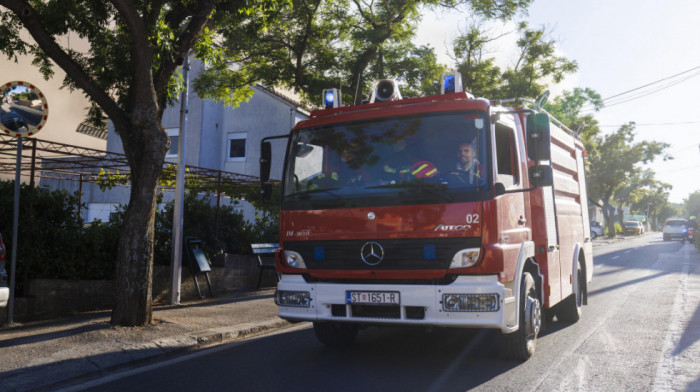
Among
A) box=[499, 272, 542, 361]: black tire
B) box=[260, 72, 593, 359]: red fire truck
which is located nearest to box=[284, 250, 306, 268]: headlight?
box=[260, 72, 593, 359]: red fire truck

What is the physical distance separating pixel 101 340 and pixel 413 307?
360 cm

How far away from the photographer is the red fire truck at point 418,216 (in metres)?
5.23

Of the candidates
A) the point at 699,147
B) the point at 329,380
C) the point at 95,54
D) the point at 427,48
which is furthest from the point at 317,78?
the point at 699,147

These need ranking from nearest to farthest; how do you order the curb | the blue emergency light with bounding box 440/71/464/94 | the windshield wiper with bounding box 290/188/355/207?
the curb → the windshield wiper with bounding box 290/188/355/207 → the blue emergency light with bounding box 440/71/464/94

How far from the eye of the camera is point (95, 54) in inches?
333

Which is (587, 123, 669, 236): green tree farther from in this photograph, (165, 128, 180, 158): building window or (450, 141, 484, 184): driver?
(450, 141, 484, 184): driver

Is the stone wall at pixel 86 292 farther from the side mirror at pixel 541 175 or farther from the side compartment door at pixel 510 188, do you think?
the side mirror at pixel 541 175

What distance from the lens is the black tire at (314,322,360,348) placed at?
6797mm

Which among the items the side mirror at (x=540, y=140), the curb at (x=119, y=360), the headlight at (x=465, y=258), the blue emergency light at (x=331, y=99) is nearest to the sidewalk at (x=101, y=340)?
the curb at (x=119, y=360)

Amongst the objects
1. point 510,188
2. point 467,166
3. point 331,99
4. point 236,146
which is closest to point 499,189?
point 467,166

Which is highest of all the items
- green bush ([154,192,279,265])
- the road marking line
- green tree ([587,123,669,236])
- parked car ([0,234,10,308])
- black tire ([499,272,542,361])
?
green tree ([587,123,669,236])

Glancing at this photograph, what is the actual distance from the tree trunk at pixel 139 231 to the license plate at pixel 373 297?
3.16 metres

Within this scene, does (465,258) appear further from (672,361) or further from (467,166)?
(672,361)

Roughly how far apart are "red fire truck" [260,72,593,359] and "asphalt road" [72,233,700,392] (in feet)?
1.56
